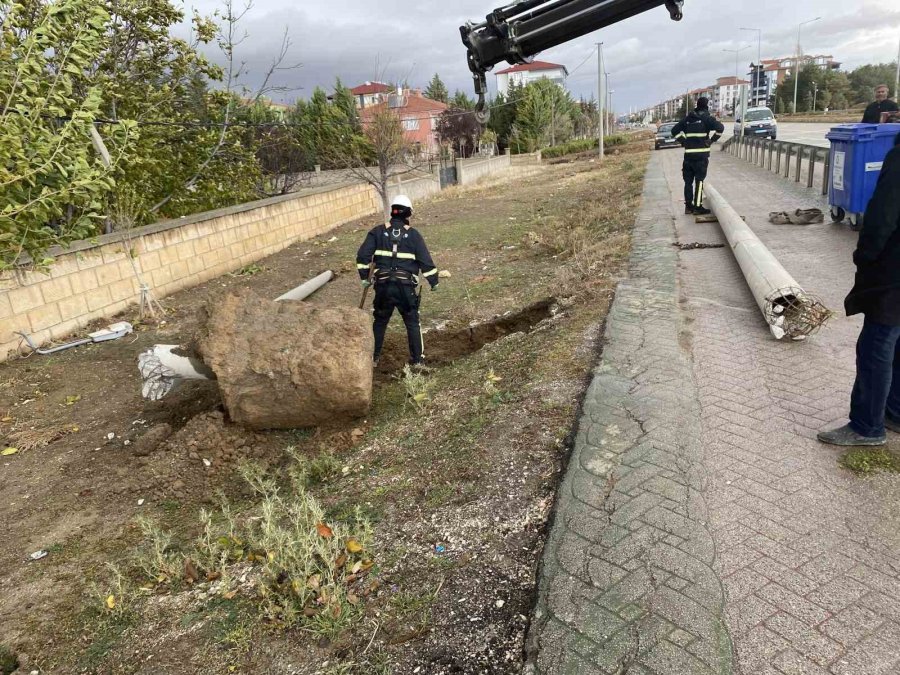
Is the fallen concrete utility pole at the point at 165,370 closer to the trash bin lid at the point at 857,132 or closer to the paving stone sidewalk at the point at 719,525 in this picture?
the paving stone sidewalk at the point at 719,525

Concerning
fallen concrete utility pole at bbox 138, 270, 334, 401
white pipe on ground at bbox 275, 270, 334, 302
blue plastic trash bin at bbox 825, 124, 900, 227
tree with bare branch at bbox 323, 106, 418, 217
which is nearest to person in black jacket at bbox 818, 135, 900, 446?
fallen concrete utility pole at bbox 138, 270, 334, 401

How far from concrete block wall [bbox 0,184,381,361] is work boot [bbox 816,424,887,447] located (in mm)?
8798

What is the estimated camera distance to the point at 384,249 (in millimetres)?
6043

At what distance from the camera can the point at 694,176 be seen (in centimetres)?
1026

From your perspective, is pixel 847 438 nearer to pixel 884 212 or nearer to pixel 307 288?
pixel 884 212

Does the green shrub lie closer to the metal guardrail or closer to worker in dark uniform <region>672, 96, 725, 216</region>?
the metal guardrail

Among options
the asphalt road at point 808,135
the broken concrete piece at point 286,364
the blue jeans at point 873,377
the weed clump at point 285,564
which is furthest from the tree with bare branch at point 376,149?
Answer: the blue jeans at point 873,377

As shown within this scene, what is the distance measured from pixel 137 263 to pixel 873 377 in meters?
10.0

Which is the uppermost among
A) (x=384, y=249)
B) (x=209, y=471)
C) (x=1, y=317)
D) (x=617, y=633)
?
(x=384, y=249)

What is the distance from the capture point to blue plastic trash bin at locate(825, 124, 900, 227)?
7594mm

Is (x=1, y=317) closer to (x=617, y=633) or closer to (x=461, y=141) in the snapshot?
(x=617, y=633)

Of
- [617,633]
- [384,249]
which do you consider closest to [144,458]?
[384,249]

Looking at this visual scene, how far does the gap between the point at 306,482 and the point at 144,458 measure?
1.62 metres

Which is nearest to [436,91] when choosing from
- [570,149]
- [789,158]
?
[570,149]
